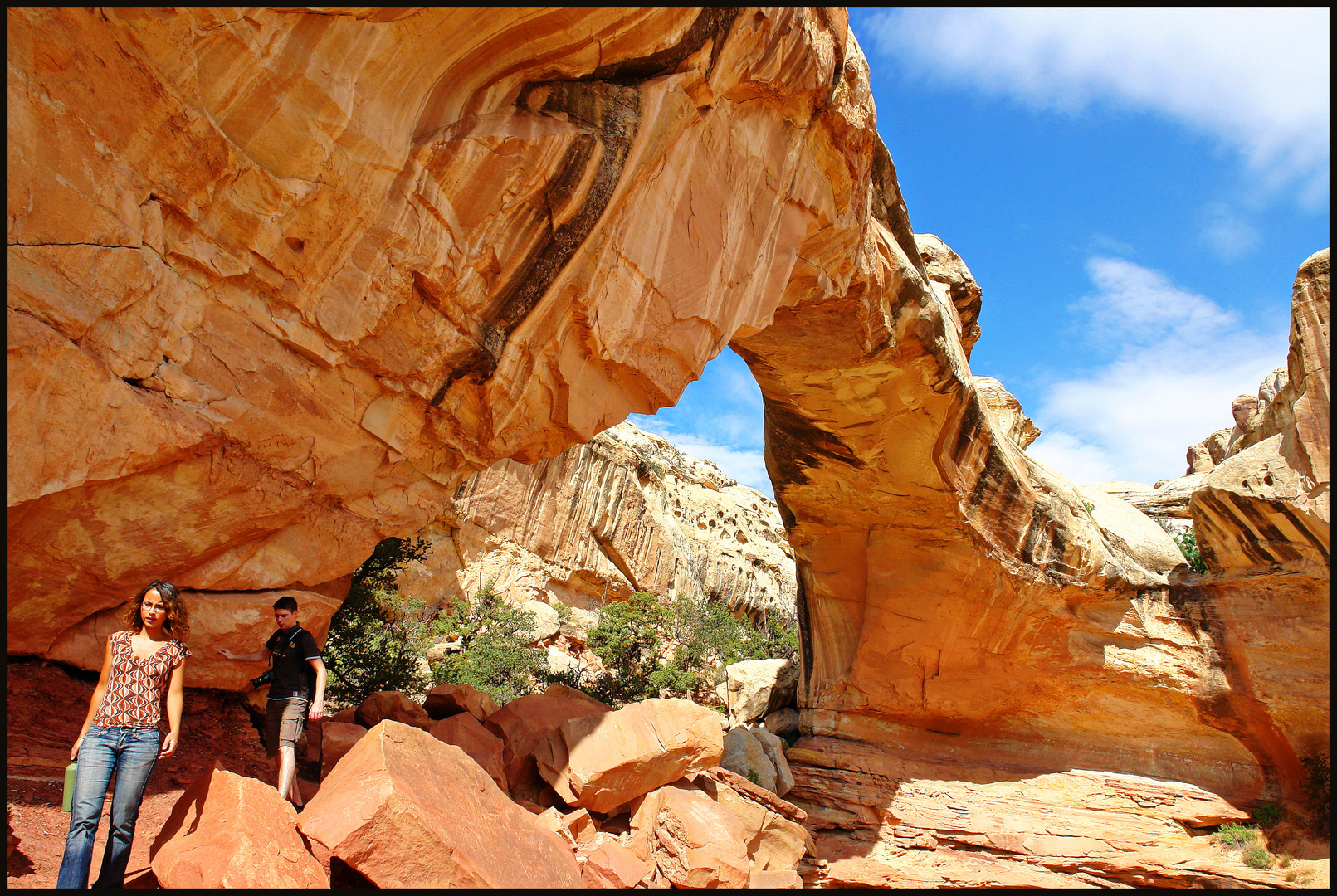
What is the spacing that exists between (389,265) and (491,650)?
1457 cm

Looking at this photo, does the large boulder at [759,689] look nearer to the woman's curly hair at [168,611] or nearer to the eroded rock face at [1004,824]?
the eroded rock face at [1004,824]

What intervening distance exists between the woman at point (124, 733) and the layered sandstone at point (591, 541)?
20901 millimetres

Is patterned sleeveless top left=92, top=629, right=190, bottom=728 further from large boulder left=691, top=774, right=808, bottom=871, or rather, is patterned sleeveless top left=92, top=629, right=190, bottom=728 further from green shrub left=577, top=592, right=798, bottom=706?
green shrub left=577, top=592, right=798, bottom=706

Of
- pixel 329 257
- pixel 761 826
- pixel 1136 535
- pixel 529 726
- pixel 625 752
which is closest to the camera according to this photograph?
pixel 329 257

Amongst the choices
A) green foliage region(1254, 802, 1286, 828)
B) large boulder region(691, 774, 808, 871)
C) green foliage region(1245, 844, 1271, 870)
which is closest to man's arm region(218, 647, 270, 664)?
large boulder region(691, 774, 808, 871)

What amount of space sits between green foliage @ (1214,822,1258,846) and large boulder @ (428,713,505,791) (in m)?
10.9

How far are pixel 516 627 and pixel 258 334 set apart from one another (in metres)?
17.3

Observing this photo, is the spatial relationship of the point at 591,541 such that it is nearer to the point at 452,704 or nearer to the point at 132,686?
the point at 452,704

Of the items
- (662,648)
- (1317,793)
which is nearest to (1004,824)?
(1317,793)

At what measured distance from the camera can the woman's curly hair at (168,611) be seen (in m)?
3.77

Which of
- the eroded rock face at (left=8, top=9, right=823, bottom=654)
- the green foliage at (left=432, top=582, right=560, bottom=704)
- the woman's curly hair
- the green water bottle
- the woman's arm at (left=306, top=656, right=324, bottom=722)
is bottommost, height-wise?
the green foliage at (left=432, top=582, right=560, bottom=704)

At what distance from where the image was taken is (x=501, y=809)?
4.98m

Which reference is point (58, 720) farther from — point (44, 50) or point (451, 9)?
point (451, 9)

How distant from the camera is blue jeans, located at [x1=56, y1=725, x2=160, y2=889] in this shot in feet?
10.8
